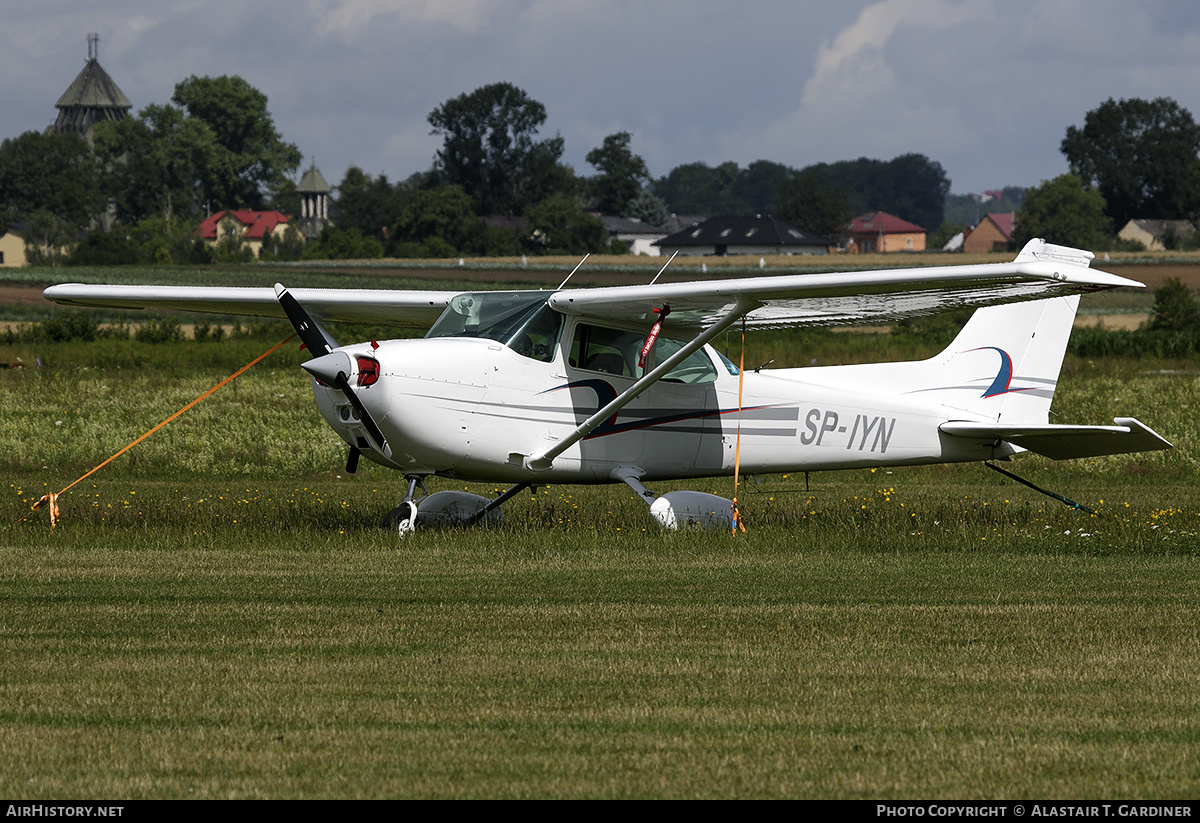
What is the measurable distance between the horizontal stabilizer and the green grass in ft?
2.31

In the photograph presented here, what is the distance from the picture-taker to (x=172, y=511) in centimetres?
1385

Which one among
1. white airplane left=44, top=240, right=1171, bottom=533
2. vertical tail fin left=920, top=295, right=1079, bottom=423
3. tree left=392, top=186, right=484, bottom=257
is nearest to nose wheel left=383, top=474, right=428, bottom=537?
white airplane left=44, top=240, right=1171, bottom=533

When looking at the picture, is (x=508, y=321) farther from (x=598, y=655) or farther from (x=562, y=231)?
(x=562, y=231)

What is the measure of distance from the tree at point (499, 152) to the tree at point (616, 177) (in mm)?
4532

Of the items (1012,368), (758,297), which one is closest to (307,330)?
(758,297)

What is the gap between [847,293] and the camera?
459 inches

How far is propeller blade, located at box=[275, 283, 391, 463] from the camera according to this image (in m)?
11.1

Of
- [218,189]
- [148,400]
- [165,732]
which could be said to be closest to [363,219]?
[218,189]

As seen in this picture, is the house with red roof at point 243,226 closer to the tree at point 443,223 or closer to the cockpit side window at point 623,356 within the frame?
the tree at point 443,223

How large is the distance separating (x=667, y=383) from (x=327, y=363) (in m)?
3.53

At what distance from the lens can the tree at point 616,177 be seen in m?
141

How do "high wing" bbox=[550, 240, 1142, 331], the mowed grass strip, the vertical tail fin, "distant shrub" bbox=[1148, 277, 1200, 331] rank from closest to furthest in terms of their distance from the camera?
the mowed grass strip, "high wing" bbox=[550, 240, 1142, 331], the vertical tail fin, "distant shrub" bbox=[1148, 277, 1200, 331]

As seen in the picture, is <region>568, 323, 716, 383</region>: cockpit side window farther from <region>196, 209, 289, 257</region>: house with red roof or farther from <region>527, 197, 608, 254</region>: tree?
<region>196, 209, 289, 257</region>: house with red roof

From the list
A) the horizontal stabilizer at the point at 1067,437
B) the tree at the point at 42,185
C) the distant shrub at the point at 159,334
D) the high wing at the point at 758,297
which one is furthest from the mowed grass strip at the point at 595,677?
the tree at the point at 42,185
